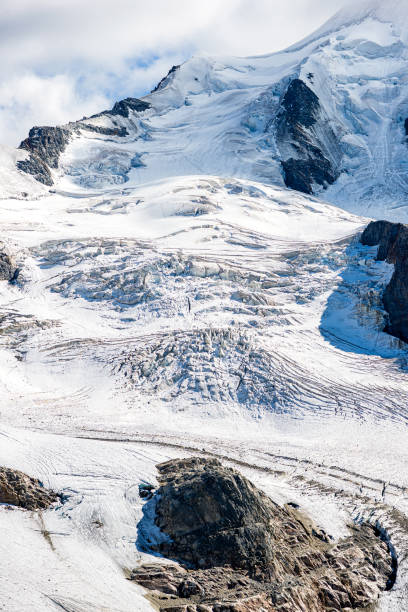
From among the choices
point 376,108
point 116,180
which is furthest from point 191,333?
point 376,108

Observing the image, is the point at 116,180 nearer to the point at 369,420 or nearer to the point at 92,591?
the point at 369,420

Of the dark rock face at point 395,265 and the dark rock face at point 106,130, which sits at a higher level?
the dark rock face at point 106,130

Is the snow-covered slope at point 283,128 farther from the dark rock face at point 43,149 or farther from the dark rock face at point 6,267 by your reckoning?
the dark rock face at point 6,267

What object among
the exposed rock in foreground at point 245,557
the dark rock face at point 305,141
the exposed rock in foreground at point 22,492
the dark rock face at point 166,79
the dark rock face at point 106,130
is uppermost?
the dark rock face at point 166,79

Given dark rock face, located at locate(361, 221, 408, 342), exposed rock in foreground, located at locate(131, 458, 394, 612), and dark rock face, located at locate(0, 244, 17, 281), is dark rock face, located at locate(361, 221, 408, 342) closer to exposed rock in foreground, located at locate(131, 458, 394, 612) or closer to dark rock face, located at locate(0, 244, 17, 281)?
exposed rock in foreground, located at locate(131, 458, 394, 612)

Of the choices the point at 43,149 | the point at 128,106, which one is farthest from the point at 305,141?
the point at 43,149

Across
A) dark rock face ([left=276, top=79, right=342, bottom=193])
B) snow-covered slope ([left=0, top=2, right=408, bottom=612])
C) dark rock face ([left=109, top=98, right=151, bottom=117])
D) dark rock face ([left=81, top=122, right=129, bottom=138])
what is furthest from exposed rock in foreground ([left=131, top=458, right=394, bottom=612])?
dark rock face ([left=109, top=98, right=151, bottom=117])

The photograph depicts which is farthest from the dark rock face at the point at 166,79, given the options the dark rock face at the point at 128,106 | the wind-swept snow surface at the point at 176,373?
the wind-swept snow surface at the point at 176,373
